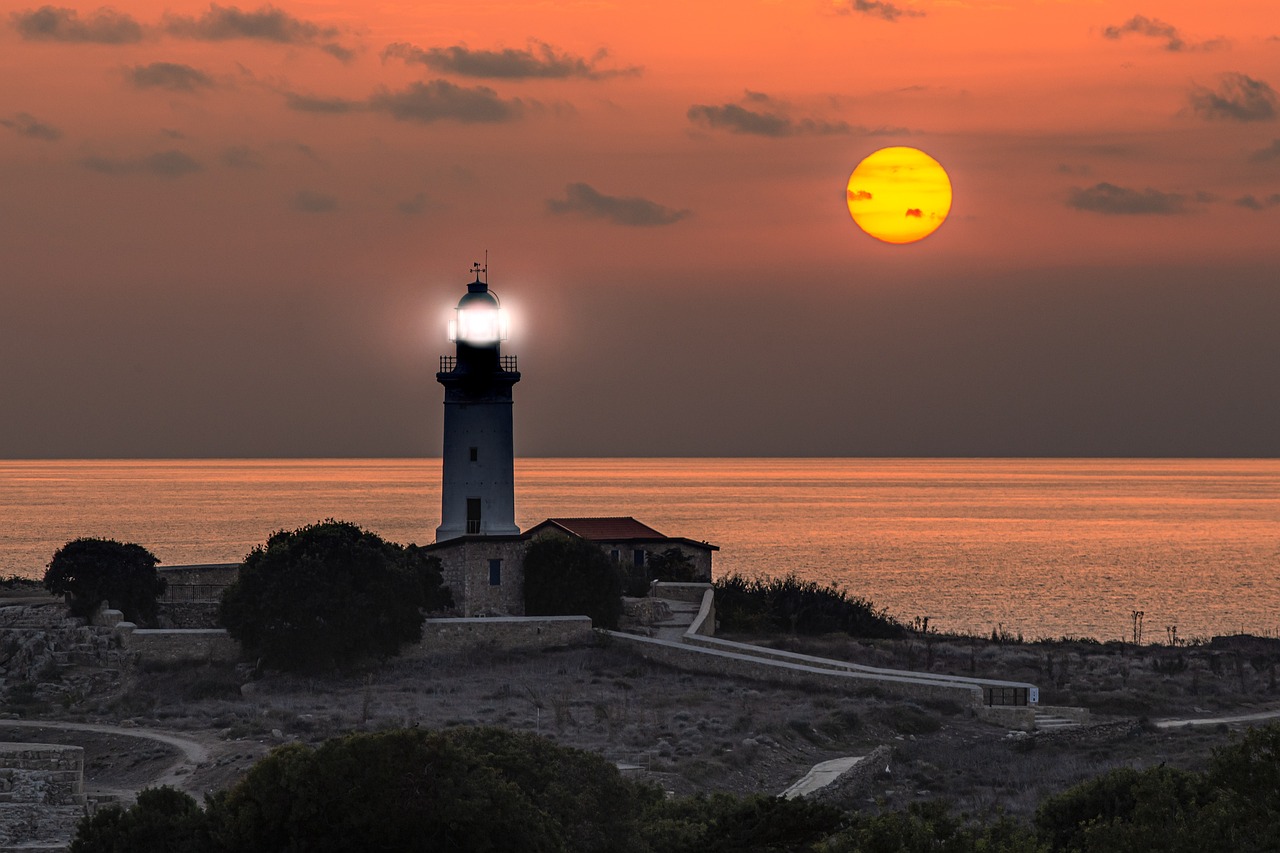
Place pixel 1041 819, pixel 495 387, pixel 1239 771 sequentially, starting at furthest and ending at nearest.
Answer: pixel 495 387, pixel 1041 819, pixel 1239 771

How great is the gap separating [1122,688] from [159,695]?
23.9 metres

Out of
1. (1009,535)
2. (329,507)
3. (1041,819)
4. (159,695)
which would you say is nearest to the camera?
(1041,819)

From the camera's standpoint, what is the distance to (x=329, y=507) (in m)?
186

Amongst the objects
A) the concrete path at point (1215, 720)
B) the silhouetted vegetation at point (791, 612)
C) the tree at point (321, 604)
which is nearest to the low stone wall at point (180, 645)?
the tree at point (321, 604)

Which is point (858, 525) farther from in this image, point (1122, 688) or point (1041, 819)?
point (1041, 819)

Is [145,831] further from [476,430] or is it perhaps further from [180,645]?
[476,430]

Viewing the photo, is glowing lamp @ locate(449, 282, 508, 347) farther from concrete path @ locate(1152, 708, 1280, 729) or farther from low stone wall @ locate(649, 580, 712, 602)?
concrete path @ locate(1152, 708, 1280, 729)

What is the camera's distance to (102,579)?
44.2 m

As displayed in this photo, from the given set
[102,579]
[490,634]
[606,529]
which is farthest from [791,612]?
[102,579]

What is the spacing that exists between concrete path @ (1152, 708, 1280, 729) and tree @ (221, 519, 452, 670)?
1815 centimetres

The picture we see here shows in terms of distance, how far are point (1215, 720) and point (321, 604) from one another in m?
21.3

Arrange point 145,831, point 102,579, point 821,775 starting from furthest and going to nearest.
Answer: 1. point 102,579
2. point 821,775
3. point 145,831

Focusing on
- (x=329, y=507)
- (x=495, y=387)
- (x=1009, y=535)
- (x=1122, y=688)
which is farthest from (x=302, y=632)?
(x=329, y=507)

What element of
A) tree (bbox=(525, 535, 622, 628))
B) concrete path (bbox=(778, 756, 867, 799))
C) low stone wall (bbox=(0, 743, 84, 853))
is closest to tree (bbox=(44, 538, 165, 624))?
tree (bbox=(525, 535, 622, 628))
